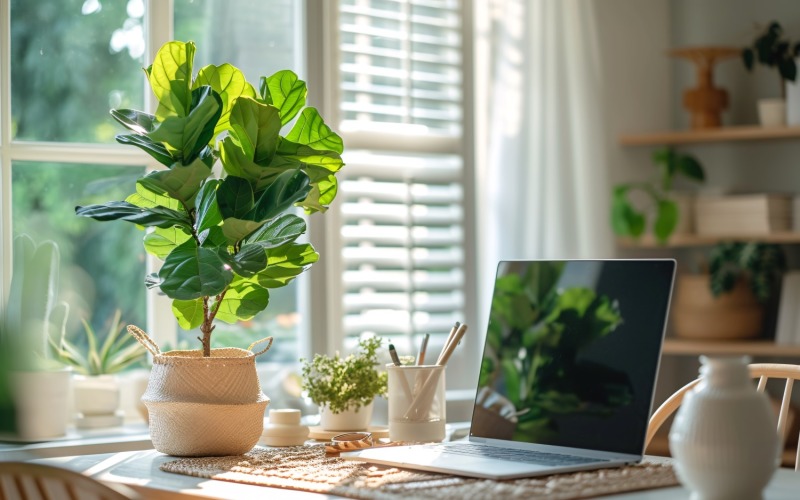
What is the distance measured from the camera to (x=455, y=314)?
3.21 metres

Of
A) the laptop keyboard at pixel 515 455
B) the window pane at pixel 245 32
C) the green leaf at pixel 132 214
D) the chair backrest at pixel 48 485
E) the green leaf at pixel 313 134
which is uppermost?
the window pane at pixel 245 32

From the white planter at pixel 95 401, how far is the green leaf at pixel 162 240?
0.84 meters

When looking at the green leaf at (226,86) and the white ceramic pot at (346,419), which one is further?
the white ceramic pot at (346,419)

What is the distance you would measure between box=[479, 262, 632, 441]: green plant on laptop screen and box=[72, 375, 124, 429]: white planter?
125 centimetres

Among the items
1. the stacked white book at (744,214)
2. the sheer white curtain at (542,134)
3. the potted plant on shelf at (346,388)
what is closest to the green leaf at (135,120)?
the potted plant on shelf at (346,388)

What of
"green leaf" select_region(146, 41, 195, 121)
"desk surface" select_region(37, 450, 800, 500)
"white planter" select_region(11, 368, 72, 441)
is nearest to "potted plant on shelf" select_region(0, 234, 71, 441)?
"white planter" select_region(11, 368, 72, 441)

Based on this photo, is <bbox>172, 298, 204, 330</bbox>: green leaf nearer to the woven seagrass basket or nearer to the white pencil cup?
the woven seagrass basket

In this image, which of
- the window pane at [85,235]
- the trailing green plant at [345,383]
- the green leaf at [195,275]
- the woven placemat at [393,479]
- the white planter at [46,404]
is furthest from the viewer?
the window pane at [85,235]

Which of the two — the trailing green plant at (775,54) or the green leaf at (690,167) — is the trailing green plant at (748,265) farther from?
the trailing green plant at (775,54)

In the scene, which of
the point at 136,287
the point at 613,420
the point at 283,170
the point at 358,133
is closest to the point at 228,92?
the point at 283,170

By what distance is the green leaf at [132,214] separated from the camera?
1634 millimetres

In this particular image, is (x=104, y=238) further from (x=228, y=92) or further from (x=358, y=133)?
(x=228, y=92)

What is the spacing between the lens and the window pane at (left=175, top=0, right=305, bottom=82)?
110 inches

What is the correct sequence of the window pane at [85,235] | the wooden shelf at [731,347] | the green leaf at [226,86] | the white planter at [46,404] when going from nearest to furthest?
the green leaf at [226,86] < the white planter at [46,404] < the window pane at [85,235] < the wooden shelf at [731,347]
